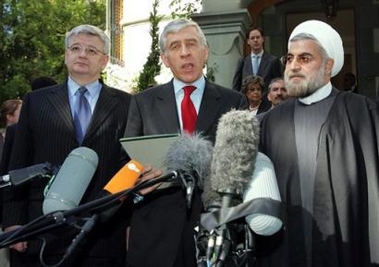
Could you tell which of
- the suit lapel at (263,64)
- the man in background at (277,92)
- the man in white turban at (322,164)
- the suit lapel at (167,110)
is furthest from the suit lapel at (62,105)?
Result: the suit lapel at (263,64)

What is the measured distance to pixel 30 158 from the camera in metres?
4.22

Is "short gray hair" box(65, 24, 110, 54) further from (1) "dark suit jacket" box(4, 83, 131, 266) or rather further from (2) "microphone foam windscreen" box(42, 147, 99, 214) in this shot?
(2) "microphone foam windscreen" box(42, 147, 99, 214)

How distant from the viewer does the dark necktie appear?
422 cm

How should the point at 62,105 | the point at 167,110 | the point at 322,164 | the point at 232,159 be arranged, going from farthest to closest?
the point at 62,105, the point at 167,110, the point at 322,164, the point at 232,159

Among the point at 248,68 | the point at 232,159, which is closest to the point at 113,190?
the point at 232,159

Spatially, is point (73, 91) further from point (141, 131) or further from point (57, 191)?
point (57, 191)

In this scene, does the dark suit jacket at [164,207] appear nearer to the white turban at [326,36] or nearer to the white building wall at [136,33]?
the white turban at [326,36]

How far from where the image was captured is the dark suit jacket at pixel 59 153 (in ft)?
13.5

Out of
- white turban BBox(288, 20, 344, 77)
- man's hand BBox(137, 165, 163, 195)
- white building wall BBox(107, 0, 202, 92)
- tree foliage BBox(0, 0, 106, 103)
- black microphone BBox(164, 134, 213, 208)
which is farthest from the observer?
tree foliage BBox(0, 0, 106, 103)

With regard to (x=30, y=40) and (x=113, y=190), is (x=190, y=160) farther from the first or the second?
(x=30, y=40)

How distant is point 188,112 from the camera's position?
12.4 feet

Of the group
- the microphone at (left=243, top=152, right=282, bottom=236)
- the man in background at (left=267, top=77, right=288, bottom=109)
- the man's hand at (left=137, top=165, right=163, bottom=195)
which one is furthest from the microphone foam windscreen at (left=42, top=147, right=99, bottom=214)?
the man in background at (left=267, top=77, right=288, bottom=109)

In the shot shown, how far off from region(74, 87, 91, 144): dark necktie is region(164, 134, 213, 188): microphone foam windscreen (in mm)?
1465

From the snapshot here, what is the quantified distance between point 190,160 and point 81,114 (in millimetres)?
1773
